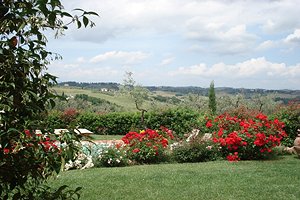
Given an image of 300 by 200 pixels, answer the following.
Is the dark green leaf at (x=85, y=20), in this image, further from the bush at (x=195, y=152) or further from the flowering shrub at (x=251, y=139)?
the flowering shrub at (x=251, y=139)

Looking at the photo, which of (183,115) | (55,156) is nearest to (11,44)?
(55,156)

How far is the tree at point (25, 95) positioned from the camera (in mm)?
1622

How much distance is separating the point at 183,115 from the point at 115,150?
29.1ft

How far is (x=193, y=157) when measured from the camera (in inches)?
413

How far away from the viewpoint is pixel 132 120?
67.4ft

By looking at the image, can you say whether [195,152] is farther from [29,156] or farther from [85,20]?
[85,20]

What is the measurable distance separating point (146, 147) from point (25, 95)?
8.72 m

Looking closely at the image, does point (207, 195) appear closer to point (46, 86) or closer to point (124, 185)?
point (124, 185)

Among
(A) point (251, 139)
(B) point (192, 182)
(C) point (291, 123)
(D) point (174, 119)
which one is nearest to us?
(B) point (192, 182)

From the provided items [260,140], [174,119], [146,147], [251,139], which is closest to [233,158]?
[251,139]

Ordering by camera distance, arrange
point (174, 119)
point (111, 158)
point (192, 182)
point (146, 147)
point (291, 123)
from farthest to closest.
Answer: point (174, 119) < point (291, 123) < point (146, 147) < point (111, 158) < point (192, 182)

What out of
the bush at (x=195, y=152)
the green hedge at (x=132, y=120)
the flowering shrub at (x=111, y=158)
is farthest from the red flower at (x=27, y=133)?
the green hedge at (x=132, y=120)

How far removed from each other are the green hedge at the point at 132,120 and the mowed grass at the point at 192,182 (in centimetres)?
829

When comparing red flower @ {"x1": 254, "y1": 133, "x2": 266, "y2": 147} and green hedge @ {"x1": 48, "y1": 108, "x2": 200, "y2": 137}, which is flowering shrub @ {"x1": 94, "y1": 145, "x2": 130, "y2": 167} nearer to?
red flower @ {"x1": 254, "y1": 133, "x2": 266, "y2": 147}
